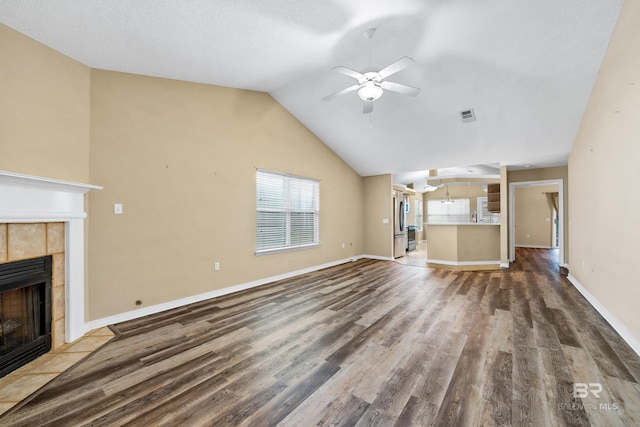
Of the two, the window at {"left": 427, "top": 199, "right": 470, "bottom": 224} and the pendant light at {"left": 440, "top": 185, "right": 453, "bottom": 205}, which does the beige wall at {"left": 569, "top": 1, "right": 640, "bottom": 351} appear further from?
the window at {"left": 427, "top": 199, "right": 470, "bottom": 224}

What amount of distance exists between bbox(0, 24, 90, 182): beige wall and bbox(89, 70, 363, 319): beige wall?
0.51 ft

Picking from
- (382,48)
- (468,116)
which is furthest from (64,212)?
(468,116)

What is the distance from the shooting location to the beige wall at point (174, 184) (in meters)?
2.95

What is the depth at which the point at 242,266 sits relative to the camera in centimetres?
429

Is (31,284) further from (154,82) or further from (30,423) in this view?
(154,82)

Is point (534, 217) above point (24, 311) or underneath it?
above

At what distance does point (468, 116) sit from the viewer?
4418 mm

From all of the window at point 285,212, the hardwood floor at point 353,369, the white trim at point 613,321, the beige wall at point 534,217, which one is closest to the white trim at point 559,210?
the white trim at point 613,321

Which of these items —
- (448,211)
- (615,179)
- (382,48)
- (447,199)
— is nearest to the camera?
(615,179)

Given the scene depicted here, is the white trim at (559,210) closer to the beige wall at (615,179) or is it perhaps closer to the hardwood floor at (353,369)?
the beige wall at (615,179)

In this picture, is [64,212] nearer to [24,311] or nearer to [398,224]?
[24,311]

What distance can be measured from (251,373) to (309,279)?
2971 millimetres

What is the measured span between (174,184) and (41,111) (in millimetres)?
1375

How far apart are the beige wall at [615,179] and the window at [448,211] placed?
7591 mm
